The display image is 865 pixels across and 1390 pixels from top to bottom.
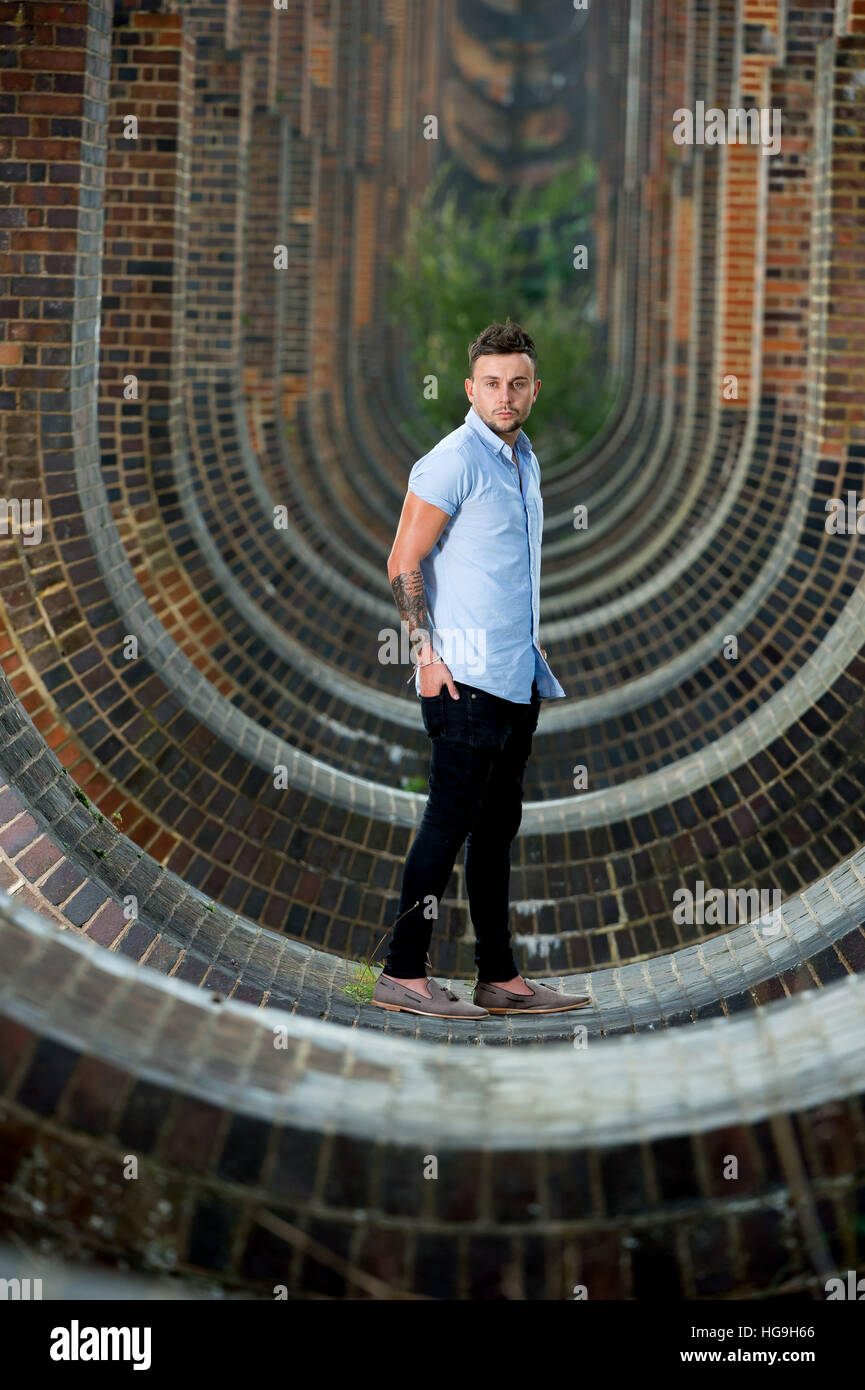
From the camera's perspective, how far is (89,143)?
4902 millimetres

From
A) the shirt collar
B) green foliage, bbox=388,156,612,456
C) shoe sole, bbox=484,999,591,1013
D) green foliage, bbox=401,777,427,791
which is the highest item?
green foliage, bbox=388,156,612,456

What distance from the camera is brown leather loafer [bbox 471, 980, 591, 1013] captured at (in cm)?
422

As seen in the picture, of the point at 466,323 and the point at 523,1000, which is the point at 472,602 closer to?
the point at 523,1000

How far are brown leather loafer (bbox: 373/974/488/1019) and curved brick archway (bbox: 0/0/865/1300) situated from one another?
0.06m

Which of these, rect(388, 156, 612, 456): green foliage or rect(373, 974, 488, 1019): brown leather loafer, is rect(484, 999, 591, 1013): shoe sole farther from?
rect(388, 156, 612, 456): green foliage

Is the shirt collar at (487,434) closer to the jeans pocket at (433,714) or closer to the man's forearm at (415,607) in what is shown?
the man's forearm at (415,607)

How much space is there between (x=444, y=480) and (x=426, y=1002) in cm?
130

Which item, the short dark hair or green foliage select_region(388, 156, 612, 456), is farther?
green foliage select_region(388, 156, 612, 456)

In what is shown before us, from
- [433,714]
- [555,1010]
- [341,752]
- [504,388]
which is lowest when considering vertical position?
[555,1010]

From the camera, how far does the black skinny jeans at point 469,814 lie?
3.87 meters

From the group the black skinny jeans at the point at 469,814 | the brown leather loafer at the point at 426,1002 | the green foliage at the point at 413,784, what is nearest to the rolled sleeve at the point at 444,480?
the black skinny jeans at the point at 469,814

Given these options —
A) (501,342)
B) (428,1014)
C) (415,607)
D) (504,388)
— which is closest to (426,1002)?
(428,1014)

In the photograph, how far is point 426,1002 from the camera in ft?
13.2

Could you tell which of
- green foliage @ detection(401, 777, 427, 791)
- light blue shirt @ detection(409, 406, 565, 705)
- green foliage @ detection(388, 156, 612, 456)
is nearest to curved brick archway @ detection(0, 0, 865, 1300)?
green foliage @ detection(401, 777, 427, 791)
